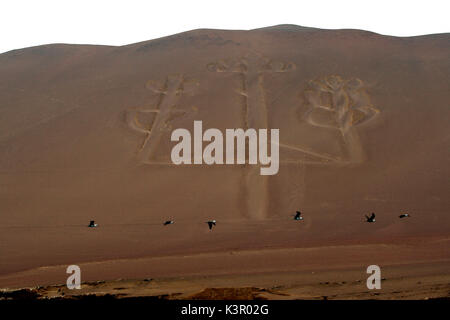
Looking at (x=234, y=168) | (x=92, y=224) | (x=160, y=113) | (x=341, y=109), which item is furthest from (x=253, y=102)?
(x=92, y=224)

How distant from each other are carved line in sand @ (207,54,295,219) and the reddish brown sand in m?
0.09

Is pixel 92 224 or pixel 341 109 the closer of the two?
pixel 92 224

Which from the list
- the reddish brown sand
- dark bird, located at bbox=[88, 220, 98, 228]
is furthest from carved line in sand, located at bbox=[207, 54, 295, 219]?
dark bird, located at bbox=[88, 220, 98, 228]

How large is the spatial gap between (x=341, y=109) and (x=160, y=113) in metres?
7.38

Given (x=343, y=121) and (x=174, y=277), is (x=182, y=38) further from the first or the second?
(x=174, y=277)

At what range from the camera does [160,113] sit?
82.1ft

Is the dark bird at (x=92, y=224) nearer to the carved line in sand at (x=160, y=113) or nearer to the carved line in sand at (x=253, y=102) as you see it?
the carved line in sand at (x=253, y=102)

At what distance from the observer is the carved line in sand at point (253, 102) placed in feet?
60.9

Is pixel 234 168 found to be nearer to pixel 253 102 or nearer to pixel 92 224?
pixel 253 102

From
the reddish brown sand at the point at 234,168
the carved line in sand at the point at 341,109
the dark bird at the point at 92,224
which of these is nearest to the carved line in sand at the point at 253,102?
the reddish brown sand at the point at 234,168

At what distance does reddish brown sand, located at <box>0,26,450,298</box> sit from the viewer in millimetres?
13547

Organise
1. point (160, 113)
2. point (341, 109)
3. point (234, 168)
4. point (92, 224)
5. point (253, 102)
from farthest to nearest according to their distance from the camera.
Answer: point (253, 102), point (160, 113), point (341, 109), point (234, 168), point (92, 224)

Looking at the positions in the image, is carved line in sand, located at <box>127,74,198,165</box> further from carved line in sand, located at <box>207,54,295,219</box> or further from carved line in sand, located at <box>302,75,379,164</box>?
carved line in sand, located at <box>302,75,379,164</box>

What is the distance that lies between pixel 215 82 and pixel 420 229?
14.7m
